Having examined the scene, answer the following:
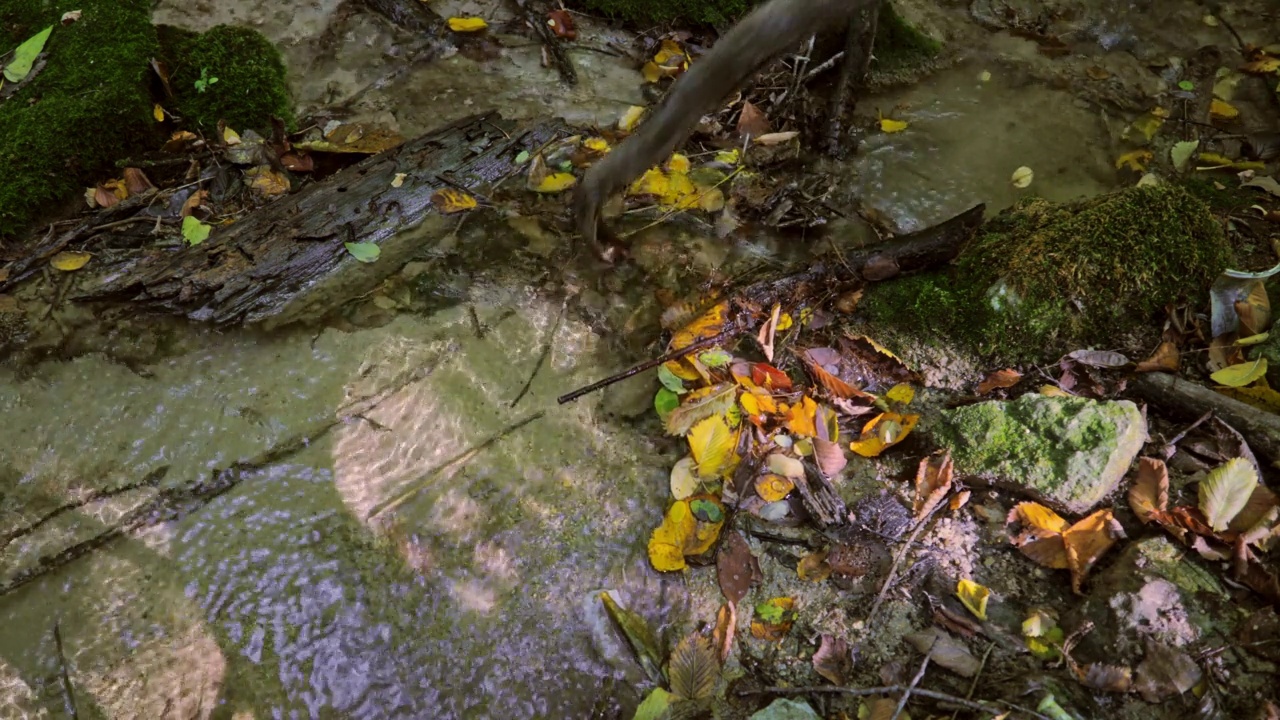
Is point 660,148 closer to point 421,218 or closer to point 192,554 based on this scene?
point 421,218

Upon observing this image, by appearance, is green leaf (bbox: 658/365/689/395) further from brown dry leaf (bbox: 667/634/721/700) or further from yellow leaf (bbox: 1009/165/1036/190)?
yellow leaf (bbox: 1009/165/1036/190)

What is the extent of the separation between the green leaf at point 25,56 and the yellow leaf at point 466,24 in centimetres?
208

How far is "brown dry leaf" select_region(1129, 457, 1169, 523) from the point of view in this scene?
90.1 inches

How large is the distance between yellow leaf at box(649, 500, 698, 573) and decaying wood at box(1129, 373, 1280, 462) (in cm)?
170

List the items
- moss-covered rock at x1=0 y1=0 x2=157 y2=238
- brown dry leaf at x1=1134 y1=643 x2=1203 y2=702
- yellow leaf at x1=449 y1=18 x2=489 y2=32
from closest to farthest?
brown dry leaf at x1=1134 y1=643 x2=1203 y2=702
moss-covered rock at x1=0 y1=0 x2=157 y2=238
yellow leaf at x1=449 y1=18 x2=489 y2=32

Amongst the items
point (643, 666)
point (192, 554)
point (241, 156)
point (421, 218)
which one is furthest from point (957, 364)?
point (241, 156)

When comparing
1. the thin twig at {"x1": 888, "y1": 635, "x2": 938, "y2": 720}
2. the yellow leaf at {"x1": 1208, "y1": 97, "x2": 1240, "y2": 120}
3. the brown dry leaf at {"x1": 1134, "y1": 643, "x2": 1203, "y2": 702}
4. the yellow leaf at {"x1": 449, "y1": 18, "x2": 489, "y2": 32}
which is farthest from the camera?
the yellow leaf at {"x1": 449, "y1": 18, "x2": 489, "y2": 32}

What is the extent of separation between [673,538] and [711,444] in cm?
38

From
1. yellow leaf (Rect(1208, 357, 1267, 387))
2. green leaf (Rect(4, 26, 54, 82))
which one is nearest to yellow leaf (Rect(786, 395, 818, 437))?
yellow leaf (Rect(1208, 357, 1267, 387))

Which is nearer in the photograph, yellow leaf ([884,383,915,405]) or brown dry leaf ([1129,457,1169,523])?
brown dry leaf ([1129,457,1169,523])

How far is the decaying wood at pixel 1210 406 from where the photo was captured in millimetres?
2326

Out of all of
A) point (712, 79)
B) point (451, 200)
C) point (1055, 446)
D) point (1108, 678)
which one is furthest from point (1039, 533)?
point (451, 200)

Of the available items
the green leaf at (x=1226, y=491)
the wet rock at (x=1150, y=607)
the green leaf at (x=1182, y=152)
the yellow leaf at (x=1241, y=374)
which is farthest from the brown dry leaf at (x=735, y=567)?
the green leaf at (x=1182, y=152)

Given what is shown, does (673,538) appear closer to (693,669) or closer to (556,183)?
(693,669)
